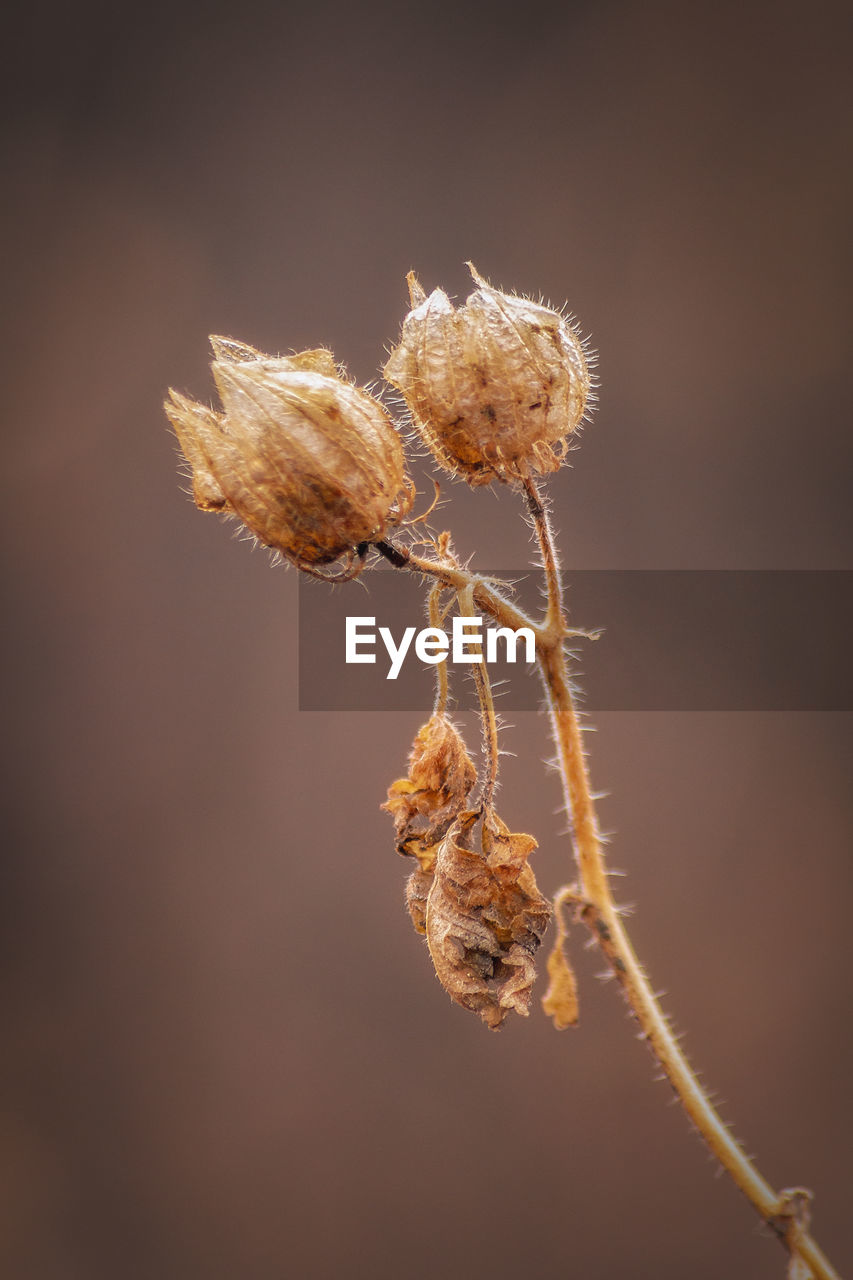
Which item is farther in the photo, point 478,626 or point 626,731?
point 626,731

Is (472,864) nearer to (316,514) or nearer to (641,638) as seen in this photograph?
(316,514)

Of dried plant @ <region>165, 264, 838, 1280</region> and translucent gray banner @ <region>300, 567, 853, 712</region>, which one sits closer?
dried plant @ <region>165, 264, 838, 1280</region>

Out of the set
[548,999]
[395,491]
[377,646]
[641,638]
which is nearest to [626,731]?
[641,638]

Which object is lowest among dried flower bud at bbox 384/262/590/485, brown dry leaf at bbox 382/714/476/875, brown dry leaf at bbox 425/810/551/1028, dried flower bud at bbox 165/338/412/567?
brown dry leaf at bbox 425/810/551/1028

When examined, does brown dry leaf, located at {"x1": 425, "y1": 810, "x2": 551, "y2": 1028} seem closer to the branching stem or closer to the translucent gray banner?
the branching stem

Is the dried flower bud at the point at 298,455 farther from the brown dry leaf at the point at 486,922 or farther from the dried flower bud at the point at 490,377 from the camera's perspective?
the brown dry leaf at the point at 486,922

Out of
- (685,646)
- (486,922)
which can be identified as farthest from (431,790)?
(685,646)

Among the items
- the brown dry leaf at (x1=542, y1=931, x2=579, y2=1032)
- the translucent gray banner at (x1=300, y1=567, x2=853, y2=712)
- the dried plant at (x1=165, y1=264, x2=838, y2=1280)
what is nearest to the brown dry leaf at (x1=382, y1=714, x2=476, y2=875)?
the dried plant at (x1=165, y1=264, x2=838, y2=1280)
